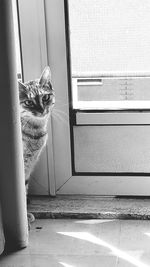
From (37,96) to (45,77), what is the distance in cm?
9

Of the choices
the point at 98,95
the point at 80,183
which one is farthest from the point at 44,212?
the point at 98,95

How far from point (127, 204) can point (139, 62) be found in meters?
0.61

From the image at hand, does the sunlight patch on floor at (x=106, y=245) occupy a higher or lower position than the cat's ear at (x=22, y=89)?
lower

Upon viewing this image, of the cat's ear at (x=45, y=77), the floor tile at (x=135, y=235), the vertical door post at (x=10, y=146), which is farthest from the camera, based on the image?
the cat's ear at (x=45, y=77)

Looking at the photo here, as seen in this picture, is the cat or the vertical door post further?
the cat

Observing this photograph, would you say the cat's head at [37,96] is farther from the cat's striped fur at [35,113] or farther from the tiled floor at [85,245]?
the tiled floor at [85,245]

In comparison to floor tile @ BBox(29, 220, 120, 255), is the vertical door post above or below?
above

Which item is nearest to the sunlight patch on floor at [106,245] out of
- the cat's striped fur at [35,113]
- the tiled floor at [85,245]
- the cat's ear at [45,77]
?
the tiled floor at [85,245]

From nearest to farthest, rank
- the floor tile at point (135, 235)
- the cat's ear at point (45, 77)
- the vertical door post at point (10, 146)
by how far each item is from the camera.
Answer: the vertical door post at point (10, 146) < the floor tile at point (135, 235) < the cat's ear at point (45, 77)

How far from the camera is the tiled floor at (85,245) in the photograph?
1877mm

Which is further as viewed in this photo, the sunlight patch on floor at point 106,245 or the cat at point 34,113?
the cat at point 34,113

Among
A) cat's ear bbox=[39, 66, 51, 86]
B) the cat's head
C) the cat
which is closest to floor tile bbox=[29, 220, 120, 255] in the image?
the cat

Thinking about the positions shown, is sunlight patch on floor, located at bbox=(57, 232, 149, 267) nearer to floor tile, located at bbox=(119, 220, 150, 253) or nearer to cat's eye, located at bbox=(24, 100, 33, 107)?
floor tile, located at bbox=(119, 220, 150, 253)

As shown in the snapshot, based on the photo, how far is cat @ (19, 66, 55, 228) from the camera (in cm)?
212
